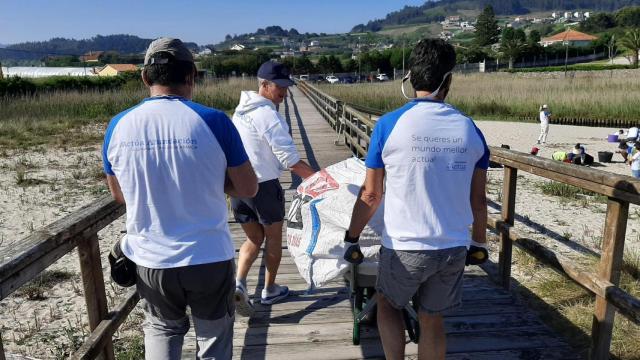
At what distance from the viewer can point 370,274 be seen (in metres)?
2.72

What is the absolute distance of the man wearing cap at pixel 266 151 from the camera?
10.1 feet

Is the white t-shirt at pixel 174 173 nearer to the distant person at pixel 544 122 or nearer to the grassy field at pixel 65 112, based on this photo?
the grassy field at pixel 65 112

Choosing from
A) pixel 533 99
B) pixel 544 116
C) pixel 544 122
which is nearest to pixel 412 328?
pixel 544 116

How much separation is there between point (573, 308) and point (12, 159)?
507 inches

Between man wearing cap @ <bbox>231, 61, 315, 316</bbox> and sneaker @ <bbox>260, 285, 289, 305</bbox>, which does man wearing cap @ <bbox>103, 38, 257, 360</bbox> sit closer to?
man wearing cap @ <bbox>231, 61, 315, 316</bbox>

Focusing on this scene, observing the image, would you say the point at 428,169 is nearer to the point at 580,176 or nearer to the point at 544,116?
the point at 580,176

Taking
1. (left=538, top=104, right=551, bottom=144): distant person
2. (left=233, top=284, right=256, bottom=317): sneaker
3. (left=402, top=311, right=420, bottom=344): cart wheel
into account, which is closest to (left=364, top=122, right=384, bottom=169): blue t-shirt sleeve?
(left=402, top=311, right=420, bottom=344): cart wheel

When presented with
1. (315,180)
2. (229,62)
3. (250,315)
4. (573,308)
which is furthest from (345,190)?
(229,62)

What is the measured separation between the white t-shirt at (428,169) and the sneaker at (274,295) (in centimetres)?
167

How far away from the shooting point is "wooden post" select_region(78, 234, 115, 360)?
7.68 ft

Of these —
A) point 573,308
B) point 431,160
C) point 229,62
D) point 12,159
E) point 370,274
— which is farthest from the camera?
point 229,62

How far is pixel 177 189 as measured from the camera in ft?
5.91

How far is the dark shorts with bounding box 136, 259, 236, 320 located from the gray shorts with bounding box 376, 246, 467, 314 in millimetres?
649

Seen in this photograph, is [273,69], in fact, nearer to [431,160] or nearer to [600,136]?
[431,160]
